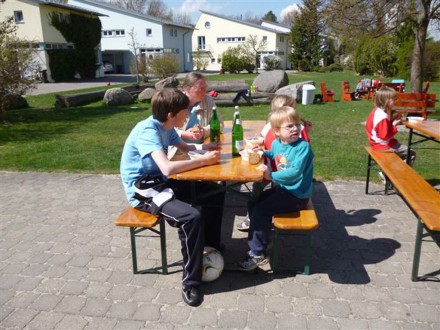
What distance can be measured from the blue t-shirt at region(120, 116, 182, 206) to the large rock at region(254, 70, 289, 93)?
46.3 feet

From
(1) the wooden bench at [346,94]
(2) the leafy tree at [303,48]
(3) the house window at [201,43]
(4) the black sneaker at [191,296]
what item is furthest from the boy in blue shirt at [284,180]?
(3) the house window at [201,43]

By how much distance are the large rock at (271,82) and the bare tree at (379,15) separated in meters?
6.32

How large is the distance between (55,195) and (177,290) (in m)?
3.15

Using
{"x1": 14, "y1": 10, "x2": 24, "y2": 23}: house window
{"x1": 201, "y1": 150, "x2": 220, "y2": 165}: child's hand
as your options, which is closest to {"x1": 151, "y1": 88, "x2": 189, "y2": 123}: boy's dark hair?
{"x1": 201, "y1": 150, "x2": 220, "y2": 165}: child's hand

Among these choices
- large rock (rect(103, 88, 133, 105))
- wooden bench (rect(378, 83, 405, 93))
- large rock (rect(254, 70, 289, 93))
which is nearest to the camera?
wooden bench (rect(378, 83, 405, 93))

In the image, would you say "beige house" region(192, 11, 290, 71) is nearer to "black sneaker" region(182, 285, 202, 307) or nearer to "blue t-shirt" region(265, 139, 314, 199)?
"blue t-shirt" region(265, 139, 314, 199)

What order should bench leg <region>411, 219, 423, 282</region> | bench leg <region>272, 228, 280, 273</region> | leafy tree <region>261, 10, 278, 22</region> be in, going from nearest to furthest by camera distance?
bench leg <region>411, 219, 423, 282</region> < bench leg <region>272, 228, 280, 273</region> < leafy tree <region>261, 10, 278, 22</region>

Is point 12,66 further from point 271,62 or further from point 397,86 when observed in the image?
point 271,62

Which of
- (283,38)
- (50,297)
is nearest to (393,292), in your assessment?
(50,297)

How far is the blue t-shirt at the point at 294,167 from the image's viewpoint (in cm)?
331

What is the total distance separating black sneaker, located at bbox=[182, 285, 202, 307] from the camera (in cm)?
305

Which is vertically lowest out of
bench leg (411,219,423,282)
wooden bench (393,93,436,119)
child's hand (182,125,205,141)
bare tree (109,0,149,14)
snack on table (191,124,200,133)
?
bench leg (411,219,423,282)

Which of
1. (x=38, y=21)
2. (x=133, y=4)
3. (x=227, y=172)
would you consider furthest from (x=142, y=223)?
(x=133, y=4)

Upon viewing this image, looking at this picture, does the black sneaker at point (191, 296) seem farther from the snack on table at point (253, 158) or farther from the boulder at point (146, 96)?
the boulder at point (146, 96)
